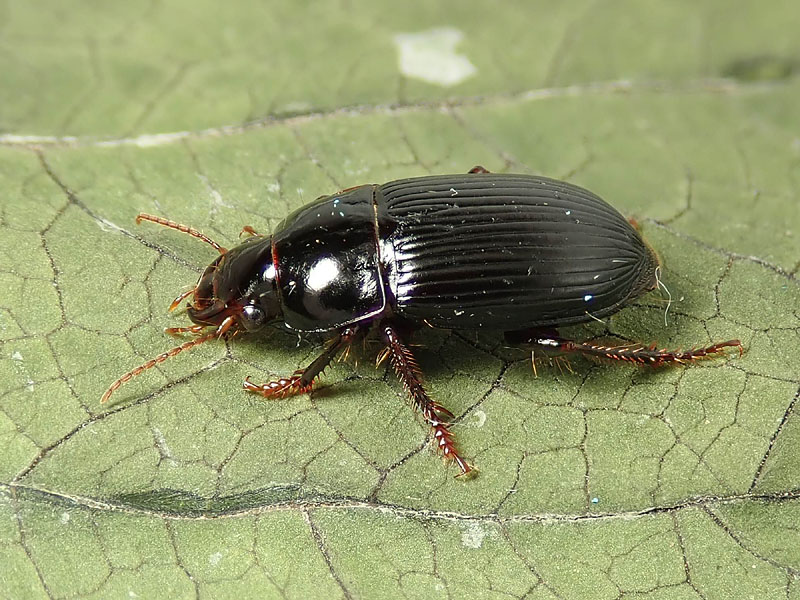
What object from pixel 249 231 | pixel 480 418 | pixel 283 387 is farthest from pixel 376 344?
pixel 249 231

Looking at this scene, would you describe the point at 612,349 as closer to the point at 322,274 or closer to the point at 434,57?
the point at 322,274

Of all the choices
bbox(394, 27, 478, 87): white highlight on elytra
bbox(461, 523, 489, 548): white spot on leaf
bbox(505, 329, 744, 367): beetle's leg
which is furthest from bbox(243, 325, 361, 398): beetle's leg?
bbox(394, 27, 478, 87): white highlight on elytra

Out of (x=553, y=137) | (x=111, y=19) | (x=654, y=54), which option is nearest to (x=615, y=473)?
(x=553, y=137)

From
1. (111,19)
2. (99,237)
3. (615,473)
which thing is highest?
(111,19)

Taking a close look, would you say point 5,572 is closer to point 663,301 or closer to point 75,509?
point 75,509

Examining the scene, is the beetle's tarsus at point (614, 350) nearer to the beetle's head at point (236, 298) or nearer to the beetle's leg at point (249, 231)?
the beetle's head at point (236, 298)

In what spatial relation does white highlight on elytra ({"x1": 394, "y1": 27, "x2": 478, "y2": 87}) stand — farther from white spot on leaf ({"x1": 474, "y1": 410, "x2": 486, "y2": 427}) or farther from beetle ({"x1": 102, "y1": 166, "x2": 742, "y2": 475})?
white spot on leaf ({"x1": 474, "y1": 410, "x2": 486, "y2": 427})

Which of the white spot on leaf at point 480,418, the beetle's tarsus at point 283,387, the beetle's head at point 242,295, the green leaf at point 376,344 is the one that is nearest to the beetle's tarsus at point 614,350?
the green leaf at point 376,344
